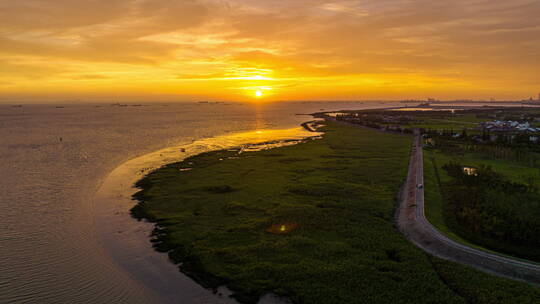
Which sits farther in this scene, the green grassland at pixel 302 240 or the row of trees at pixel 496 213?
the row of trees at pixel 496 213

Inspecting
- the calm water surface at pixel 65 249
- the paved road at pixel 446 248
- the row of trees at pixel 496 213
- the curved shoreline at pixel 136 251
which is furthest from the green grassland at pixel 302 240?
the row of trees at pixel 496 213

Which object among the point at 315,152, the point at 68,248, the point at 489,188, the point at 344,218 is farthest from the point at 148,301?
the point at 315,152

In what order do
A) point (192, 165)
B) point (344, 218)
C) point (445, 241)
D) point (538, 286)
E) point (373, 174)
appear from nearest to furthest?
point (538, 286) < point (445, 241) < point (344, 218) < point (373, 174) < point (192, 165)

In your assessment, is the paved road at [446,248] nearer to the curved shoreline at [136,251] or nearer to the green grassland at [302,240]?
the green grassland at [302,240]

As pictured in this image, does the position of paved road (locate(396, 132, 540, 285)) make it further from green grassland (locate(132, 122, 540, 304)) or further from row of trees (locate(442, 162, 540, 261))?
row of trees (locate(442, 162, 540, 261))

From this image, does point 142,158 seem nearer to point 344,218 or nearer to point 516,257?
point 344,218

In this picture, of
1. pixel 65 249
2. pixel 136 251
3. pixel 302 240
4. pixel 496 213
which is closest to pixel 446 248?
pixel 496 213
